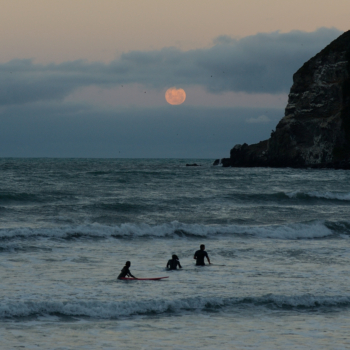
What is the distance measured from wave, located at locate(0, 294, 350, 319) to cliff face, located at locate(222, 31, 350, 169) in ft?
282

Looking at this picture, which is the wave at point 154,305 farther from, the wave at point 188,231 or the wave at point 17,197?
the wave at point 17,197

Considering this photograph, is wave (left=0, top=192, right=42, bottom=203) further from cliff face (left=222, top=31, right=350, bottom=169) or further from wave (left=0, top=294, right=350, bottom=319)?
cliff face (left=222, top=31, right=350, bottom=169)

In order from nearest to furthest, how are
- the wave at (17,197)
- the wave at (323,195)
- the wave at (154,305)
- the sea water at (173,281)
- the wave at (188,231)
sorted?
the sea water at (173,281) < the wave at (154,305) < the wave at (188,231) < the wave at (17,197) < the wave at (323,195)

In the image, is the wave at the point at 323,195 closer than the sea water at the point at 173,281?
No

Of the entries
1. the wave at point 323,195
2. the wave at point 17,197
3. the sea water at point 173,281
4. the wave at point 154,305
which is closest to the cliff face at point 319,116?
the wave at point 323,195

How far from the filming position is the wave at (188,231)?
2587 cm

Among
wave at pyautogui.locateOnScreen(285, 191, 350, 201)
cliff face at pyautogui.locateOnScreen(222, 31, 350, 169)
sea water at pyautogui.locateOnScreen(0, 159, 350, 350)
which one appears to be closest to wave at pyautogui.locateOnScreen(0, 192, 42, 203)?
sea water at pyautogui.locateOnScreen(0, 159, 350, 350)

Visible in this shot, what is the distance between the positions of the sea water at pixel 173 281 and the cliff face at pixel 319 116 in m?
63.8

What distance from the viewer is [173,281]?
16.5 meters

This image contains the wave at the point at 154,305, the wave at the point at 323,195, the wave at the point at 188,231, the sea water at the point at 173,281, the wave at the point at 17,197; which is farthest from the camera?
the wave at the point at 323,195

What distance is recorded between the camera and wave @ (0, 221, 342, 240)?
84.9 ft

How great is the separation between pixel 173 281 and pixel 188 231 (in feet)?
37.9

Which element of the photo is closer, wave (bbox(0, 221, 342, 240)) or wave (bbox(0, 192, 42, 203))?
wave (bbox(0, 221, 342, 240))

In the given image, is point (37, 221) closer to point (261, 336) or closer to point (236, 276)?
point (236, 276)
